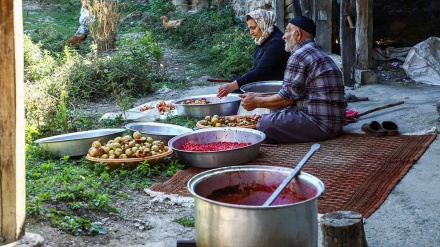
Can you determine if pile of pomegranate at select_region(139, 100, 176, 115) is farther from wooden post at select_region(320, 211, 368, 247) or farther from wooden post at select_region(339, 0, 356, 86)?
wooden post at select_region(320, 211, 368, 247)

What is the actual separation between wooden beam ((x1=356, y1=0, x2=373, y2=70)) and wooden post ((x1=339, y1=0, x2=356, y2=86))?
0.62 ft

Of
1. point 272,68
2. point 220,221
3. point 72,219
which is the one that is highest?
point 272,68

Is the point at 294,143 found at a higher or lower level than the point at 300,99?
lower

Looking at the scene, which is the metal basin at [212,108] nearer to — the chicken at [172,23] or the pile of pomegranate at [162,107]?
the pile of pomegranate at [162,107]

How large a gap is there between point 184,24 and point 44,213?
34.6 feet

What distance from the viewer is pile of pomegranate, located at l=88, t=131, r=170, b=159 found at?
576 centimetres

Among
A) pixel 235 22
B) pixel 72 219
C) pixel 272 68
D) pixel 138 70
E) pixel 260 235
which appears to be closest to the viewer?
pixel 260 235

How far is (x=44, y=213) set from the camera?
4.41 metres

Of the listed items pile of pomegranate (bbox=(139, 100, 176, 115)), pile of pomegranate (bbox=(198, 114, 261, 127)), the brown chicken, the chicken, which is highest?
the chicken

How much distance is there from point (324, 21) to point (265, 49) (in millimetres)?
3644

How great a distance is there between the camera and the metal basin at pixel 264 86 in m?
7.42

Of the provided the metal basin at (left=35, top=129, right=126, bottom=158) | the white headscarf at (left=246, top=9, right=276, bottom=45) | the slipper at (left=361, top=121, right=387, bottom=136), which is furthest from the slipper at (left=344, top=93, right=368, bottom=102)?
the metal basin at (left=35, top=129, right=126, bottom=158)

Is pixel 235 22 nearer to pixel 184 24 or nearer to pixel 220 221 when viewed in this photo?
pixel 184 24

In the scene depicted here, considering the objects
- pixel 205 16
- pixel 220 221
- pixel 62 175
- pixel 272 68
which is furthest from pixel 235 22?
pixel 220 221
